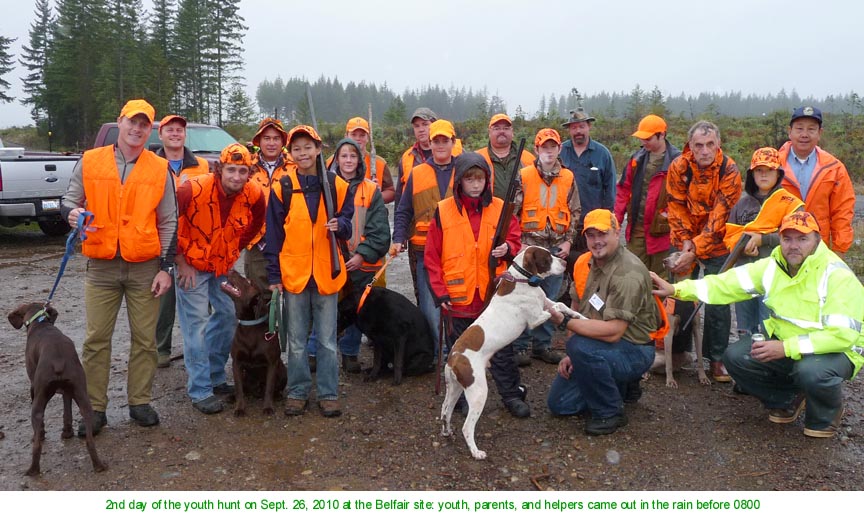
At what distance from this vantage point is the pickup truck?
11.4m

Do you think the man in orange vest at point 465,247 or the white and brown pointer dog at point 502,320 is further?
the man in orange vest at point 465,247

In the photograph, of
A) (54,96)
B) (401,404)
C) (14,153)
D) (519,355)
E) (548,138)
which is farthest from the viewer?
(54,96)

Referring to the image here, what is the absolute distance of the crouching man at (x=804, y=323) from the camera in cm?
420

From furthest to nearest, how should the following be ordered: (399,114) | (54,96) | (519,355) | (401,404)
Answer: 1. (54,96)
2. (399,114)
3. (519,355)
4. (401,404)

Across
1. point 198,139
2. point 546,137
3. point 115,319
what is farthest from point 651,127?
point 198,139

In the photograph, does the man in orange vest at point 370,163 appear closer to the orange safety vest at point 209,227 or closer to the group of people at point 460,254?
the group of people at point 460,254

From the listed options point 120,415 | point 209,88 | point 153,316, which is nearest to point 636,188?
point 153,316

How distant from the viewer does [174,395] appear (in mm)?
5207

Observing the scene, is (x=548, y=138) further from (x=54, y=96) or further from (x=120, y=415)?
(x=54, y=96)

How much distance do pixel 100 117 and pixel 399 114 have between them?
23725 mm

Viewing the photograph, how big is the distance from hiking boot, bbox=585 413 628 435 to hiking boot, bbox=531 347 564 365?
1.52 meters

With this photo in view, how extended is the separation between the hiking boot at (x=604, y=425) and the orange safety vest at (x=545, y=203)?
6.36 ft

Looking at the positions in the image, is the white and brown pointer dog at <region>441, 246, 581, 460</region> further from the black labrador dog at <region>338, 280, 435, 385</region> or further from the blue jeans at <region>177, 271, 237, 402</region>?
the blue jeans at <region>177, 271, 237, 402</region>

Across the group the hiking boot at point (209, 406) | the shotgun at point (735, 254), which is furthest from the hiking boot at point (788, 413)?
the hiking boot at point (209, 406)
